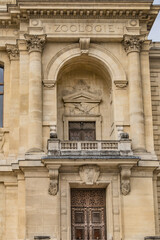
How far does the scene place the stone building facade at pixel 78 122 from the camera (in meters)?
28.8

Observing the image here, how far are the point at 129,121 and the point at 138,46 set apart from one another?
4348 mm

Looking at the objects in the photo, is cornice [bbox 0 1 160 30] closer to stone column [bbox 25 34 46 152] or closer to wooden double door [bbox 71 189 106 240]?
stone column [bbox 25 34 46 152]

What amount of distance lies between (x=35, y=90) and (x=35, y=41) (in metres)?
2.89

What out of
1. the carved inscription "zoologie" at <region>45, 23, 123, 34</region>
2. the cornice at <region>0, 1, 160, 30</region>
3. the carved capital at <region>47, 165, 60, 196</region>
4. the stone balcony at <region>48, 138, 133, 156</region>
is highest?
the cornice at <region>0, 1, 160, 30</region>

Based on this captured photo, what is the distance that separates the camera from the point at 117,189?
29.2m

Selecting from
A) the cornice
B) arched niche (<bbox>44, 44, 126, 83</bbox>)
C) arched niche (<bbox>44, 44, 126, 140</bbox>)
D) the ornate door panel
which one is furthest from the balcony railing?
the cornice

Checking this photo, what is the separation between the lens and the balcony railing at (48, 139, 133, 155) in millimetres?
28828

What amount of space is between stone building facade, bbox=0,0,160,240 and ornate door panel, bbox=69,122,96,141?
6 centimetres

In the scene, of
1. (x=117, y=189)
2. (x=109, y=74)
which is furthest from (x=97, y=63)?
(x=117, y=189)

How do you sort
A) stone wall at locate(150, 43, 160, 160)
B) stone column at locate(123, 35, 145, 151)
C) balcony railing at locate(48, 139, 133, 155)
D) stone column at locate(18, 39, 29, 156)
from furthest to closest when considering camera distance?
1. stone wall at locate(150, 43, 160, 160)
2. stone column at locate(18, 39, 29, 156)
3. stone column at locate(123, 35, 145, 151)
4. balcony railing at locate(48, 139, 133, 155)

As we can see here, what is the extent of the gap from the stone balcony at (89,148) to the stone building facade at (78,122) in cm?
5

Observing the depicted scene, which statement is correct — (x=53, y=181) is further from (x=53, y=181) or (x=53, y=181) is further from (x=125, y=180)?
(x=125, y=180)

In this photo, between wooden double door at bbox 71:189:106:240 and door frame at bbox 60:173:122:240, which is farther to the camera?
wooden double door at bbox 71:189:106:240

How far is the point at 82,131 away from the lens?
107 feet
